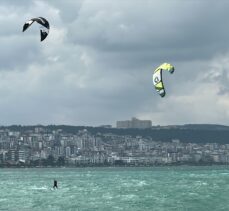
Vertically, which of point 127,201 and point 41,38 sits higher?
point 41,38

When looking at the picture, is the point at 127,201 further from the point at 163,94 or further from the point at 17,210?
the point at 163,94

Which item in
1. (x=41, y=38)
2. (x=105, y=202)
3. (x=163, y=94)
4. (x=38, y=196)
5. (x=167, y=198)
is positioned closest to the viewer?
(x=41, y=38)

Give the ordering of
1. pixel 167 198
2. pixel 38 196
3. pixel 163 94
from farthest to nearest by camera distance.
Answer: pixel 38 196 → pixel 167 198 → pixel 163 94

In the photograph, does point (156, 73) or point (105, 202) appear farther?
point (105, 202)

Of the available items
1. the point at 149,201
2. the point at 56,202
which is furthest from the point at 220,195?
the point at 56,202

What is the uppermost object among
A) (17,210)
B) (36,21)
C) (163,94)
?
(36,21)

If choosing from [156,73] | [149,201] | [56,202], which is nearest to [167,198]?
[149,201]
